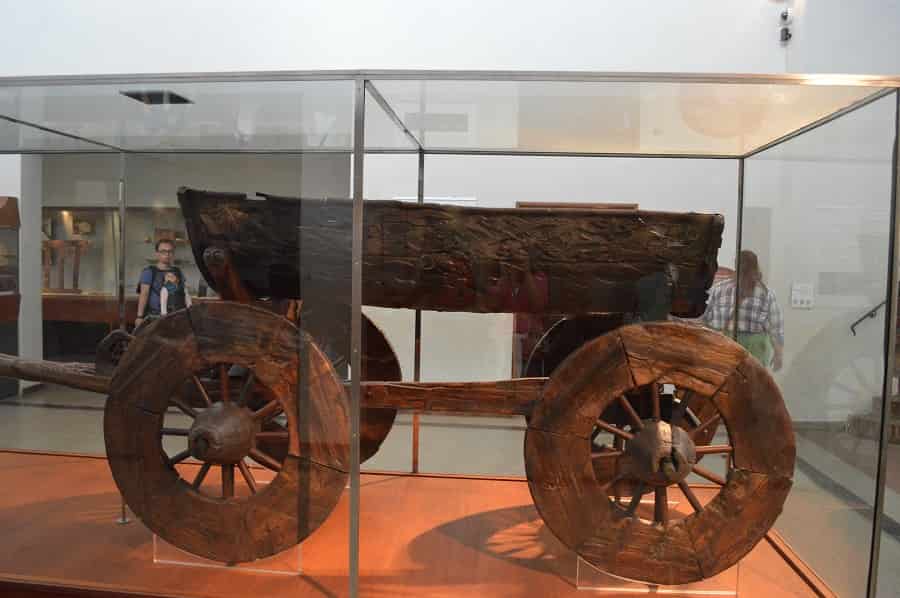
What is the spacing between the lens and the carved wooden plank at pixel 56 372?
2.88 meters

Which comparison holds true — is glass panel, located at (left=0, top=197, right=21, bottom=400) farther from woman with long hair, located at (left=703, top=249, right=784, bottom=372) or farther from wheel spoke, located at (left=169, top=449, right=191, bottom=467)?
woman with long hair, located at (left=703, top=249, right=784, bottom=372)

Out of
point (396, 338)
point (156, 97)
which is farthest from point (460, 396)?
point (156, 97)

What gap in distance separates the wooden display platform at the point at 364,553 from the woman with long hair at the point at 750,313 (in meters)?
0.86

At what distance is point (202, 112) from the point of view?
2.54 meters

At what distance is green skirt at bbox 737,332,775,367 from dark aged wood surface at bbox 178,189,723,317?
0.22 metres

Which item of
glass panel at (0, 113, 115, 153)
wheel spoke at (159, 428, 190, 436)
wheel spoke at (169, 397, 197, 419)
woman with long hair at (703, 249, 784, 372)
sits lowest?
wheel spoke at (159, 428, 190, 436)

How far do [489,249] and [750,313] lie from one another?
3.57 feet

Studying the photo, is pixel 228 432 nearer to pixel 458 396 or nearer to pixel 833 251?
pixel 458 396

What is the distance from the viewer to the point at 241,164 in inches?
104

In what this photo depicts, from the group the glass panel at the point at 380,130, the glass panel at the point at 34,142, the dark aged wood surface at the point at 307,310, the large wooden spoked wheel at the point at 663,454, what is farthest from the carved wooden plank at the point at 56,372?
the large wooden spoked wheel at the point at 663,454

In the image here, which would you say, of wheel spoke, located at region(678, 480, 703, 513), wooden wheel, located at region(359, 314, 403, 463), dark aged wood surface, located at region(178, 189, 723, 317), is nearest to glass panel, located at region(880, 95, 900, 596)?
wheel spoke, located at region(678, 480, 703, 513)

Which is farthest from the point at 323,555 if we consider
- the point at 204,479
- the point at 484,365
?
the point at 484,365

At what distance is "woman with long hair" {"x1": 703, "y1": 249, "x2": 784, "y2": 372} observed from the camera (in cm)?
271

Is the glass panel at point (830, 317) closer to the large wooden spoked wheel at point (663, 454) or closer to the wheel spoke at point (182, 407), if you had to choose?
the large wooden spoked wheel at point (663, 454)
